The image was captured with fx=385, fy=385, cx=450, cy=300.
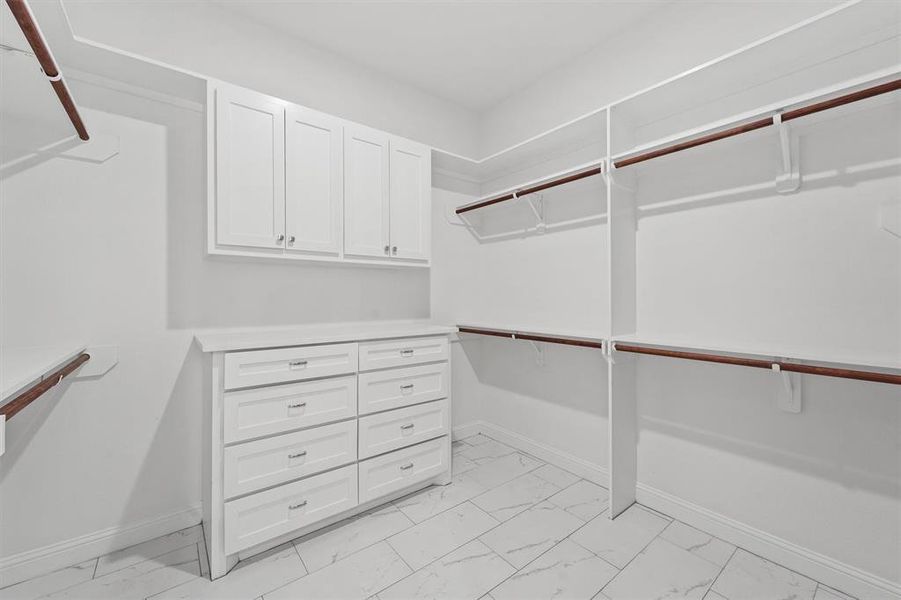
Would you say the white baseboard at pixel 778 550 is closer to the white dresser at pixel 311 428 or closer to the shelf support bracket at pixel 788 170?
the white dresser at pixel 311 428

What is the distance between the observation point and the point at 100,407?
1.79 meters

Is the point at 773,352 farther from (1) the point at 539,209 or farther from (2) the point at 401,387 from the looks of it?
(2) the point at 401,387

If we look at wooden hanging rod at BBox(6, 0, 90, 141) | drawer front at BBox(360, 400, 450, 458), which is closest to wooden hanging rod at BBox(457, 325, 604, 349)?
drawer front at BBox(360, 400, 450, 458)

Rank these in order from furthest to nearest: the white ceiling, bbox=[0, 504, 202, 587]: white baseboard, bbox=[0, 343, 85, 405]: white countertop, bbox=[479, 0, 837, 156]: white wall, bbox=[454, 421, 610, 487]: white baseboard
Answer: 1. bbox=[454, 421, 610, 487]: white baseboard
2. the white ceiling
3. bbox=[479, 0, 837, 156]: white wall
4. bbox=[0, 504, 202, 587]: white baseboard
5. bbox=[0, 343, 85, 405]: white countertop

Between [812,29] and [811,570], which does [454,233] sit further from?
[811,570]

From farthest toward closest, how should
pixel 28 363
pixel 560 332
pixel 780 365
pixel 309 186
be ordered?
pixel 560 332
pixel 309 186
pixel 780 365
pixel 28 363

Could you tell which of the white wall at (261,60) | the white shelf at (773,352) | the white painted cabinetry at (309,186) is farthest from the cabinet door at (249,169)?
the white shelf at (773,352)

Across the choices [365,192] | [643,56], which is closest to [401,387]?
[365,192]

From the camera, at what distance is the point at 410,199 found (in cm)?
246

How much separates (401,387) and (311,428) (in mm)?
522

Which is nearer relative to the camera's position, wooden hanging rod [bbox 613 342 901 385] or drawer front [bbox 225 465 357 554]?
wooden hanging rod [bbox 613 342 901 385]

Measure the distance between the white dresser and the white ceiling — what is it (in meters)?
1.80

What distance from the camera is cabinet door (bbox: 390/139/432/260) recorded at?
2396mm

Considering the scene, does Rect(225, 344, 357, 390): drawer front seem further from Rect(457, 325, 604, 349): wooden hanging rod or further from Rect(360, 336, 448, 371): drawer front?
Rect(457, 325, 604, 349): wooden hanging rod
